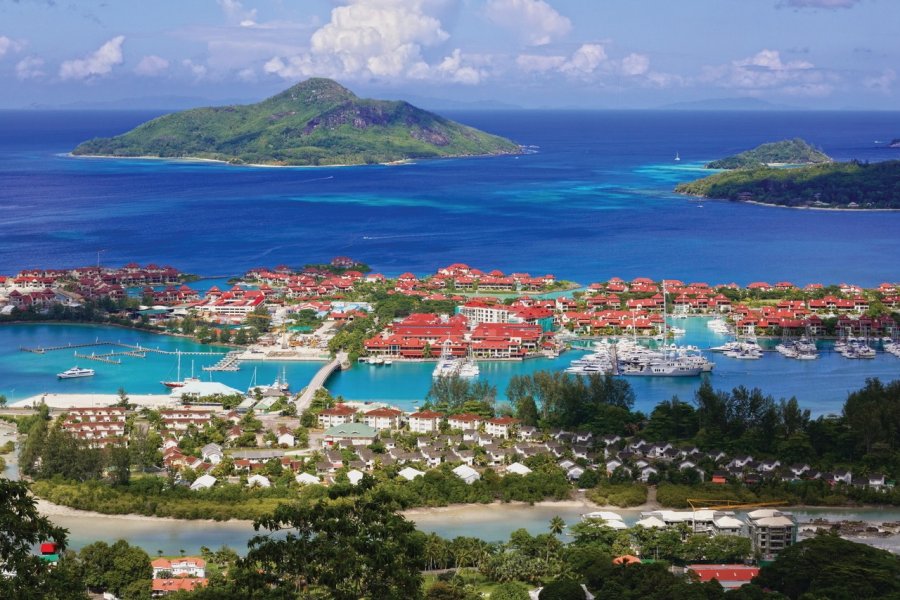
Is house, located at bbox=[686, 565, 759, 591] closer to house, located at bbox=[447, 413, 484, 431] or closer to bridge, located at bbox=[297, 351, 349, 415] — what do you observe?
house, located at bbox=[447, 413, 484, 431]

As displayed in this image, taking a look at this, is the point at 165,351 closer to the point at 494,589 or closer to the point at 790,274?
the point at 494,589

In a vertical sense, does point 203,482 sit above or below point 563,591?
below

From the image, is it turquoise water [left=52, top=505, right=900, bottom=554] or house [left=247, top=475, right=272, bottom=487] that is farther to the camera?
house [left=247, top=475, right=272, bottom=487]

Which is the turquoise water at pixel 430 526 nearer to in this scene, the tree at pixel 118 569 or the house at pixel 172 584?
the tree at pixel 118 569

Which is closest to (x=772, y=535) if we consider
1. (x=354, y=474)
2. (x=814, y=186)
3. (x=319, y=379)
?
(x=354, y=474)

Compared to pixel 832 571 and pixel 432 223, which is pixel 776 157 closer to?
pixel 432 223

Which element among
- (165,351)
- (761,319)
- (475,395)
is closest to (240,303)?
(165,351)

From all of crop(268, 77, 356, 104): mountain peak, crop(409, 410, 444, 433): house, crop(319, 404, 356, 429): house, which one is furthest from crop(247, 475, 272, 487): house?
crop(268, 77, 356, 104): mountain peak
